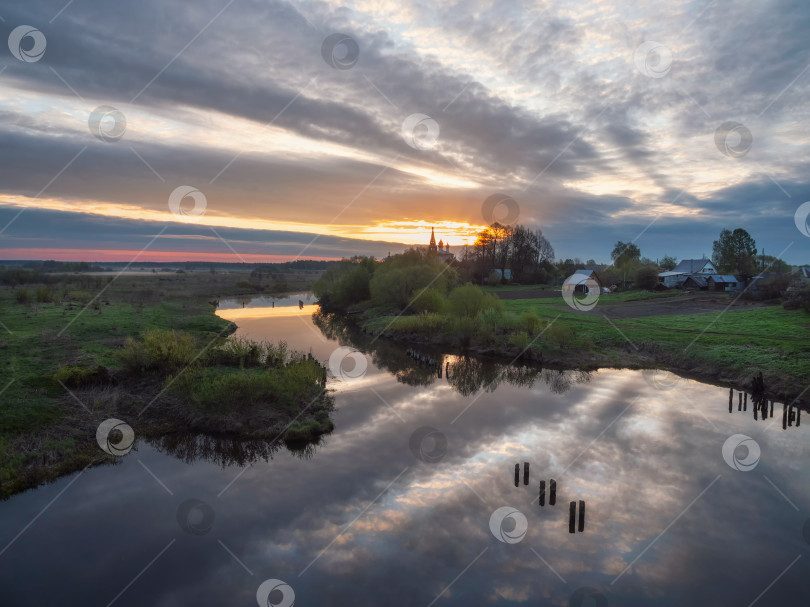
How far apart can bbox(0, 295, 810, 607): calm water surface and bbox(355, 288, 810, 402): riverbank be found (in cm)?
824

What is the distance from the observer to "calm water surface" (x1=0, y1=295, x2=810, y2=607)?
12.2m

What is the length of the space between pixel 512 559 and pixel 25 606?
12.6 m

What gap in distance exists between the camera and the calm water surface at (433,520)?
40.0ft

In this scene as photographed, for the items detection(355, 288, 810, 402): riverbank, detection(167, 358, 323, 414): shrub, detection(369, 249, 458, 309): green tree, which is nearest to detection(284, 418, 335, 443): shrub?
detection(167, 358, 323, 414): shrub

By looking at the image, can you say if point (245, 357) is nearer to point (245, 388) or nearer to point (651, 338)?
point (245, 388)

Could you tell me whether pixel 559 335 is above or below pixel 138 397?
above

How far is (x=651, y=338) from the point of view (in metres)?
40.9

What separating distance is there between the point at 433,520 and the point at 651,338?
33.3 metres

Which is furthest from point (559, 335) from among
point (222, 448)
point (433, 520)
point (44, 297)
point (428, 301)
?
point (44, 297)

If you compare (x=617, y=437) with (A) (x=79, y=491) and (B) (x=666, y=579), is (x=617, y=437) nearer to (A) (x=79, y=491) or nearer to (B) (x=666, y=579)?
(B) (x=666, y=579)

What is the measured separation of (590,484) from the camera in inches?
695

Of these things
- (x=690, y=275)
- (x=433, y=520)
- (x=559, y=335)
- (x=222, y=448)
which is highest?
(x=690, y=275)

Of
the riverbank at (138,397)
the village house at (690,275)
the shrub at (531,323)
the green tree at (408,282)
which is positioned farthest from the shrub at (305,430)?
the village house at (690,275)

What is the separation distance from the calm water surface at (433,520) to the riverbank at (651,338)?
824 centimetres
